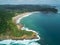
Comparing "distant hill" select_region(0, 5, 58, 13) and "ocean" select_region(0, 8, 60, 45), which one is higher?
"distant hill" select_region(0, 5, 58, 13)

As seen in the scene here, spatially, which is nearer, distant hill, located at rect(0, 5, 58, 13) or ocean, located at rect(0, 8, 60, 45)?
ocean, located at rect(0, 8, 60, 45)

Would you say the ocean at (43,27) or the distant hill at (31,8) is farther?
the distant hill at (31,8)

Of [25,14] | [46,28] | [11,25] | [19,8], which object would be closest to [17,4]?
[19,8]

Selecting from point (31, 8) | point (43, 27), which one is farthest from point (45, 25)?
point (31, 8)

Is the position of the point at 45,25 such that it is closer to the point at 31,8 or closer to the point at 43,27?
the point at 43,27

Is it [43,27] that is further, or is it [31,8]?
[31,8]

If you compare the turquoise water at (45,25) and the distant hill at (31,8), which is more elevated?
the distant hill at (31,8)

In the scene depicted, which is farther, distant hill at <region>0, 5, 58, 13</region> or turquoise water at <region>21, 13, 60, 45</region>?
distant hill at <region>0, 5, 58, 13</region>

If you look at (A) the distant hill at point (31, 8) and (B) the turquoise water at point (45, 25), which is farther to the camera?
(A) the distant hill at point (31, 8)

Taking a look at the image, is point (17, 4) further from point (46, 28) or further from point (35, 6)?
point (46, 28)

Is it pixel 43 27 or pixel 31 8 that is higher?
pixel 31 8
